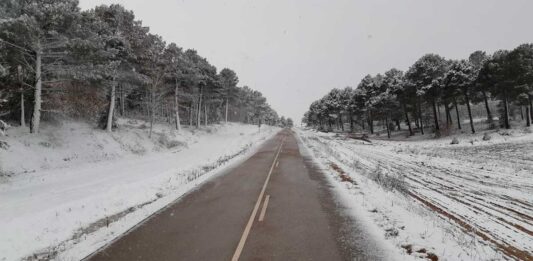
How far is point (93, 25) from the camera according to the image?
21.4 m

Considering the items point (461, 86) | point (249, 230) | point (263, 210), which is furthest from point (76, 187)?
point (461, 86)

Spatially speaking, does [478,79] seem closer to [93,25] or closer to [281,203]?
[281,203]

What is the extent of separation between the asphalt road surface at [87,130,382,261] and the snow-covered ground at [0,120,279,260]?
81 centimetres

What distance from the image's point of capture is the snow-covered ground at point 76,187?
721 centimetres

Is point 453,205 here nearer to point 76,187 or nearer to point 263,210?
point 263,210

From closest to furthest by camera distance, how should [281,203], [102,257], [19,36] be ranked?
[102,257] → [281,203] → [19,36]

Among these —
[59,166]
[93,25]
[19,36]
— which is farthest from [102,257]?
[93,25]

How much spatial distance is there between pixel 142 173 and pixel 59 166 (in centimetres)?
453

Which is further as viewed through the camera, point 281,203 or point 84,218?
point 281,203

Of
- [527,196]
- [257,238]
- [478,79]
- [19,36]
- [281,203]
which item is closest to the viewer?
[257,238]

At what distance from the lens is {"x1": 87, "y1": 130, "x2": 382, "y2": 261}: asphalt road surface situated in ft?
20.1

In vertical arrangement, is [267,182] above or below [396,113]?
below

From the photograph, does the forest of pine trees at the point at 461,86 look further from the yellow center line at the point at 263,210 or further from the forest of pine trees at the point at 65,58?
the yellow center line at the point at 263,210

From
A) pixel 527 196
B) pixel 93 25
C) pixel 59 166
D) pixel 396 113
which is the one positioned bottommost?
pixel 527 196
